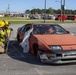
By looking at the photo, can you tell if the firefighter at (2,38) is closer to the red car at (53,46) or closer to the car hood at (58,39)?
the red car at (53,46)

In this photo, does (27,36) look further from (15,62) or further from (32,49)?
(15,62)

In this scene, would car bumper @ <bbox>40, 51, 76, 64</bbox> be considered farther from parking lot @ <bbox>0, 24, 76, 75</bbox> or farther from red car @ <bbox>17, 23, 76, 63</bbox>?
parking lot @ <bbox>0, 24, 76, 75</bbox>

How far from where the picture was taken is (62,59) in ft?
29.2

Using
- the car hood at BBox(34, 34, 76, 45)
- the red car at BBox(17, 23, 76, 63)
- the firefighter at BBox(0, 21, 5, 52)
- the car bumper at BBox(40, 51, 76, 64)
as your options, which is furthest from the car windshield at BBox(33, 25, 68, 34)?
the car bumper at BBox(40, 51, 76, 64)

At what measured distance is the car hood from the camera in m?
9.40

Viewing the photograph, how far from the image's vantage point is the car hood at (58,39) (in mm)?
9398

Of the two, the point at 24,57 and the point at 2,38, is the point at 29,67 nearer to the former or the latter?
the point at 24,57

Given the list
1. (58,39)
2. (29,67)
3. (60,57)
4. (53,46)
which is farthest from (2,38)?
(60,57)

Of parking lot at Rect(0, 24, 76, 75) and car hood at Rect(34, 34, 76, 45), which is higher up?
car hood at Rect(34, 34, 76, 45)

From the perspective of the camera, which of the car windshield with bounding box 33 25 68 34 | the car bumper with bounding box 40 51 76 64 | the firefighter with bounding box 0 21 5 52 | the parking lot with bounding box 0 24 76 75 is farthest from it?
the firefighter with bounding box 0 21 5 52

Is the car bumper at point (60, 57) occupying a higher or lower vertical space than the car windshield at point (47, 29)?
lower

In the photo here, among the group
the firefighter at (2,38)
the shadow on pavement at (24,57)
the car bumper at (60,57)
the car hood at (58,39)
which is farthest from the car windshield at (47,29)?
the car bumper at (60,57)

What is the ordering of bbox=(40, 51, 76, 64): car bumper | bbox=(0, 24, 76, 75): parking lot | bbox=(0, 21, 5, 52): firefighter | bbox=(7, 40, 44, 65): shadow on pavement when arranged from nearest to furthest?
1. bbox=(0, 24, 76, 75): parking lot
2. bbox=(40, 51, 76, 64): car bumper
3. bbox=(7, 40, 44, 65): shadow on pavement
4. bbox=(0, 21, 5, 52): firefighter

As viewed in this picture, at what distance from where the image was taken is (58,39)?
Answer: 9789 millimetres
